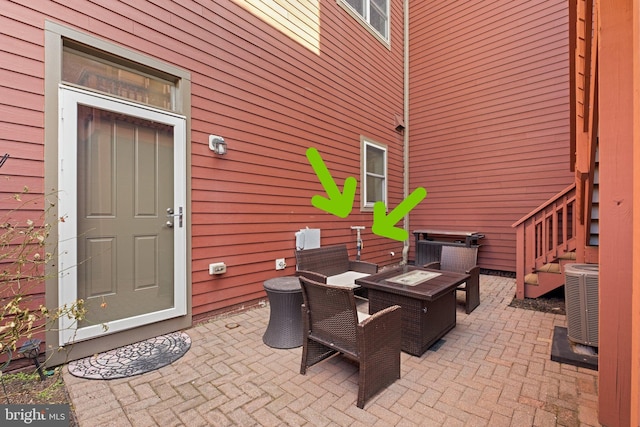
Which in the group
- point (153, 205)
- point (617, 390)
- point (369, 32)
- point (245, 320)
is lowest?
point (245, 320)

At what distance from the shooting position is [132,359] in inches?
95.4

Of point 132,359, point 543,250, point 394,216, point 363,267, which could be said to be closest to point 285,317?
point 132,359

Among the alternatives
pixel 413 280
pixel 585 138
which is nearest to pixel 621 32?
pixel 585 138

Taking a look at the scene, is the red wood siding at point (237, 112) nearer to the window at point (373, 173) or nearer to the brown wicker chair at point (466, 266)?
the window at point (373, 173)

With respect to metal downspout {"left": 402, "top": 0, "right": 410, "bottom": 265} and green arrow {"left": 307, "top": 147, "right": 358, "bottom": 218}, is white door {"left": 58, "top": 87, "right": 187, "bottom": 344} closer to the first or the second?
green arrow {"left": 307, "top": 147, "right": 358, "bottom": 218}

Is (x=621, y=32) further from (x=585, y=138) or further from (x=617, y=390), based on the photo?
(x=617, y=390)

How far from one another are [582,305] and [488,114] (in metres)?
4.47

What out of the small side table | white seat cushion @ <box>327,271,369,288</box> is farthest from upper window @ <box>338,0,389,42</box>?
the small side table

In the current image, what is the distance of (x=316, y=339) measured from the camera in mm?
2146

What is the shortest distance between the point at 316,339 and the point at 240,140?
2.57m

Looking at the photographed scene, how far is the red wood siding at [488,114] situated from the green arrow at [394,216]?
0.19m

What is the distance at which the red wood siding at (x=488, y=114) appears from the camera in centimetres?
515

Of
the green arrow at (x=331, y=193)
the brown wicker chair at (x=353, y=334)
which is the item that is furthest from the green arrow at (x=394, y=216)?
the brown wicker chair at (x=353, y=334)

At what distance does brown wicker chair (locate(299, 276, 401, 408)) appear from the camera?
1.85m
